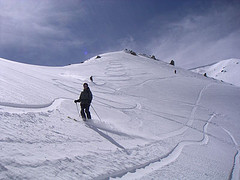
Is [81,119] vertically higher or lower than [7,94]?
lower

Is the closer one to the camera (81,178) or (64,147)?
(81,178)

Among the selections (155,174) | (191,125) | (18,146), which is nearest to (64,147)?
(18,146)

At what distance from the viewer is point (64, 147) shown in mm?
4559

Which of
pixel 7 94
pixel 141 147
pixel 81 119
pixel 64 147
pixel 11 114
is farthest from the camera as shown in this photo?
pixel 81 119

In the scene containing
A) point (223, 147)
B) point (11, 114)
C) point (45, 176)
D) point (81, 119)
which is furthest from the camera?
point (223, 147)

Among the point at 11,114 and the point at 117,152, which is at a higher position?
the point at 11,114

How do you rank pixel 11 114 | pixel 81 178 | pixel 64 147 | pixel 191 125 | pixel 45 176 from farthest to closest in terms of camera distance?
pixel 191 125, pixel 11 114, pixel 64 147, pixel 81 178, pixel 45 176

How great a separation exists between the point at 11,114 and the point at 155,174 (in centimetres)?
448

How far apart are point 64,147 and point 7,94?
3872 millimetres

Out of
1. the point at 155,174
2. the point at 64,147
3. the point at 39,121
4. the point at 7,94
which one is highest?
the point at 7,94

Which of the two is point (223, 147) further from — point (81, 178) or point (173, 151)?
point (81, 178)

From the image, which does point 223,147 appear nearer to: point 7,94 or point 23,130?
point 23,130

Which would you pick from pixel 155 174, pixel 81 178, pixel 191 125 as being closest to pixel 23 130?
pixel 81 178

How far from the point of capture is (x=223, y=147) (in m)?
9.78
